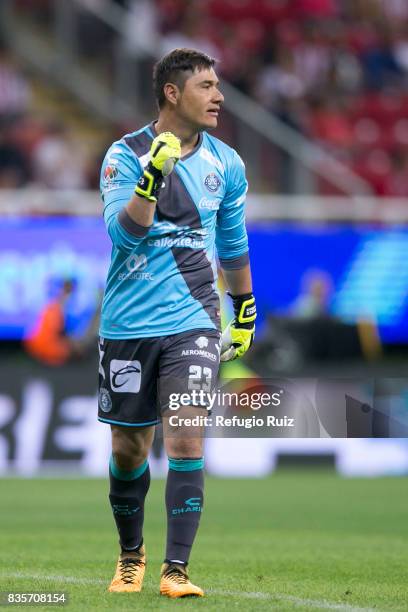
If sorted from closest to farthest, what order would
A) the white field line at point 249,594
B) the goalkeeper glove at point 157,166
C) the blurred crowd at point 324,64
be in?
the white field line at point 249,594
the goalkeeper glove at point 157,166
the blurred crowd at point 324,64

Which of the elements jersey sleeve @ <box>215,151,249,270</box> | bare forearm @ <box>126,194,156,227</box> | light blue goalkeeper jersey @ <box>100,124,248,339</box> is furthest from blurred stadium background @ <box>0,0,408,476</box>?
bare forearm @ <box>126,194,156,227</box>

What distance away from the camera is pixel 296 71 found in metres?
21.9

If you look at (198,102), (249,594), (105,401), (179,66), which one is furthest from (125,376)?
(179,66)

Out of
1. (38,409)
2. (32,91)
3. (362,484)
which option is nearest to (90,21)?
(32,91)

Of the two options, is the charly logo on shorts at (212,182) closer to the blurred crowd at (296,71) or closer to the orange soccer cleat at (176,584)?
the orange soccer cleat at (176,584)

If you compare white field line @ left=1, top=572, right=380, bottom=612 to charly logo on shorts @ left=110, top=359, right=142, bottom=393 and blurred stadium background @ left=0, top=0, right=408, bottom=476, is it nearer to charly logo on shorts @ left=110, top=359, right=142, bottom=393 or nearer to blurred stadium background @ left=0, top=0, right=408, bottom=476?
charly logo on shorts @ left=110, top=359, right=142, bottom=393

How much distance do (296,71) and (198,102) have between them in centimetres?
1600

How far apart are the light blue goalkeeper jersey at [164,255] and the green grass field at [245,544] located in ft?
3.93

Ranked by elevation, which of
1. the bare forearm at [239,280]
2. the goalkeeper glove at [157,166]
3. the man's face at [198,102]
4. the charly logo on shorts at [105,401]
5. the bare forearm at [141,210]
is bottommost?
the charly logo on shorts at [105,401]

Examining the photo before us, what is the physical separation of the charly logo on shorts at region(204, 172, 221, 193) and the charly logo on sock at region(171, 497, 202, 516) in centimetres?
137

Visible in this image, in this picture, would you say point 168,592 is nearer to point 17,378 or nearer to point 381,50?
point 17,378

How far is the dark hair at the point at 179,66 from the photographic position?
247 inches

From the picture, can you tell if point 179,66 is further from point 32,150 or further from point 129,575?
point 32,150

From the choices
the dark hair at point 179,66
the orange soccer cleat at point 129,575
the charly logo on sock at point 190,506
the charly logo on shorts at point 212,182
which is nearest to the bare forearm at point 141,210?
the charly logo on shorts at point 212,182
